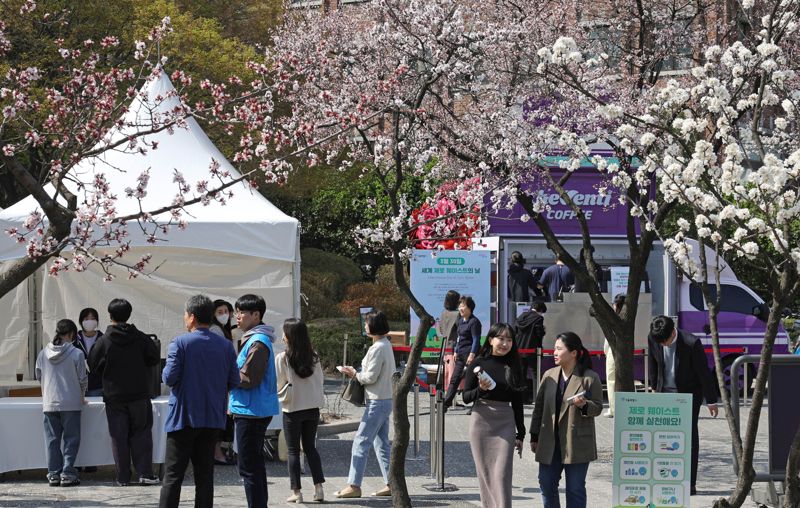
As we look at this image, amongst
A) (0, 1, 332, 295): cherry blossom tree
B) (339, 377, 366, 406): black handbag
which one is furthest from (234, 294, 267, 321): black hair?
(339, 377, 366, 406): black handbag

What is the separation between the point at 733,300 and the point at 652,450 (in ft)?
37.3

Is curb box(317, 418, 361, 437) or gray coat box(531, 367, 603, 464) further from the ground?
gray coat box(531, 367, 603, 464)

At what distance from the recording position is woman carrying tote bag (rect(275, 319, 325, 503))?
10500 mm

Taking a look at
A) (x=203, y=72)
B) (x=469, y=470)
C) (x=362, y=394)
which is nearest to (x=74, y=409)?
(x=362, y=394)

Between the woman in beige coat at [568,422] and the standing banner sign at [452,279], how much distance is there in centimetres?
1014

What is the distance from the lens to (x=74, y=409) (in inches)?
452

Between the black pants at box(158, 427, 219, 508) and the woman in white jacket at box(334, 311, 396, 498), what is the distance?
234 centimetres

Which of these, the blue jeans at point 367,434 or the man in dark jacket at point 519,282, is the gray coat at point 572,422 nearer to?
the blue jeans at point 367,434

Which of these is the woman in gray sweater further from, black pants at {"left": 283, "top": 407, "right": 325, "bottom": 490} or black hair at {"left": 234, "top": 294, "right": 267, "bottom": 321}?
black hair at {"left": 234, "top": 294, "right": 267, "bottom": 321}

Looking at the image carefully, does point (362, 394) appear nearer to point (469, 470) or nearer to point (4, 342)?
point (469, 470)

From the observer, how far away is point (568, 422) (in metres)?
8.73

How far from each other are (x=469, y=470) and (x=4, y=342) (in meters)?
5.71

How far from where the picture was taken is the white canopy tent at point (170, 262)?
13.3 meters

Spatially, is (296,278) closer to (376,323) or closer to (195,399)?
(376,323)
